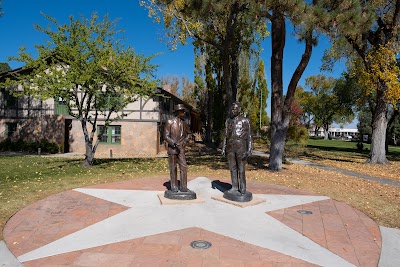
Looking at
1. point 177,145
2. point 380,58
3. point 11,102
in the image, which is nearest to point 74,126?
point 11,102

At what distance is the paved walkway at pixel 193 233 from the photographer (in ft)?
14.4

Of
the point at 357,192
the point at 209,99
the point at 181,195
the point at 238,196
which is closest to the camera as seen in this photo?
the point at 238,196

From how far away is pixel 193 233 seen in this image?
209 inches

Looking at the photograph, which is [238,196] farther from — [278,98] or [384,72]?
[384,72]

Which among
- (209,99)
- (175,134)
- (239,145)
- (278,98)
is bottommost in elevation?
(239,145)

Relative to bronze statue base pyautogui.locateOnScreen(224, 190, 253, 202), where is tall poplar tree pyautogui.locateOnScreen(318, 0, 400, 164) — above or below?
above

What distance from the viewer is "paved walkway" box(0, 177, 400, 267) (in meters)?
4.40

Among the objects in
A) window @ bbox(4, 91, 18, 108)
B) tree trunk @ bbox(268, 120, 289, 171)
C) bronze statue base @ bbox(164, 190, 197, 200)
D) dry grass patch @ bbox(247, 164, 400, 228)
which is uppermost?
window @ bbox(4, 91, 18, 108)

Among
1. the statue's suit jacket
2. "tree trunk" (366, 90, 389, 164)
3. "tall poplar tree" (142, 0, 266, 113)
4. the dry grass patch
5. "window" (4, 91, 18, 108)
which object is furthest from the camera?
"window" (4, 91, 18, 108)

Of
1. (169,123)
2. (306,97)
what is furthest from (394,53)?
(306,97)

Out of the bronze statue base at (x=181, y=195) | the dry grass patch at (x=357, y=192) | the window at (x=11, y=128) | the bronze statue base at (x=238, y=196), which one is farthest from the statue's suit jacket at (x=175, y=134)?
the window at (x=11, y=128)

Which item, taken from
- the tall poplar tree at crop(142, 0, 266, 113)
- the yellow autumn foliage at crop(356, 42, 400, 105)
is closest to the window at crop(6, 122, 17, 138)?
→ the tall poplar tree at crop(142, 0, 266, 113)

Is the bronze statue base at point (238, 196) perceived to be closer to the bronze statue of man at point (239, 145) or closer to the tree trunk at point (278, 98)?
the bronze statue of man at point (239, 145)

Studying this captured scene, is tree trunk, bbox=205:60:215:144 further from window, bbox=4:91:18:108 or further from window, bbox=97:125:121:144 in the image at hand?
window, bbox=4:91:18:108
